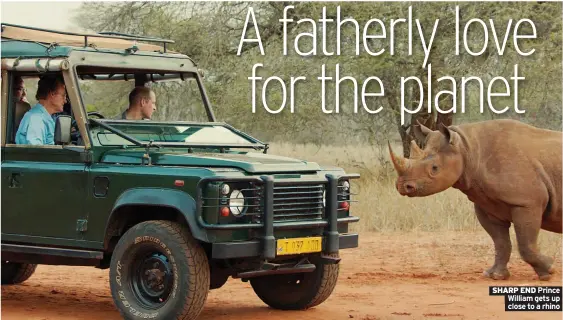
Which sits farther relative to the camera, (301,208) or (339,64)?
(339,64)

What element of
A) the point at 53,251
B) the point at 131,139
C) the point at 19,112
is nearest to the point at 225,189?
the point at 131,139

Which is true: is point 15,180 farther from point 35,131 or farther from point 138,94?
point 138,94

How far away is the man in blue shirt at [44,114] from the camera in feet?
29.9

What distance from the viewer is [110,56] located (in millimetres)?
9102

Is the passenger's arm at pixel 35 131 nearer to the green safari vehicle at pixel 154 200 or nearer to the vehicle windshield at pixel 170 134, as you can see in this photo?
the green safari vehicle at pixel 154 200

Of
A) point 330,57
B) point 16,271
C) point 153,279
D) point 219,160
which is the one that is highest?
point 330,57

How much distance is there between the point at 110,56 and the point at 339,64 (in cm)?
1206

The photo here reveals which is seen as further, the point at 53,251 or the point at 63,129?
the point at 53,251

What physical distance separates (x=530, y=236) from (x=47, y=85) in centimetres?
525

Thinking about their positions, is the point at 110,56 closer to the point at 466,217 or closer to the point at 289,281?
the point at 289,281

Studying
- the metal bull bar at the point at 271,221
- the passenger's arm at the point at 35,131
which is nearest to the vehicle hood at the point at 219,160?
the metal bull bar at the point at 271,221

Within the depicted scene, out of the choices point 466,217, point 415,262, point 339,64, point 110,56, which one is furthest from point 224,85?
point 110,56

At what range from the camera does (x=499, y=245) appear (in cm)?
1177

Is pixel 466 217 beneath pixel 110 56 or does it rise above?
beneath
